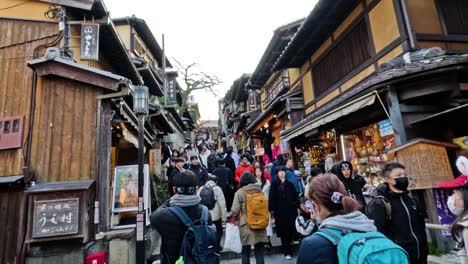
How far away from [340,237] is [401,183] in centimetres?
224

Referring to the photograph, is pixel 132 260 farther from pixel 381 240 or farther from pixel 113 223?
pixel 381 240

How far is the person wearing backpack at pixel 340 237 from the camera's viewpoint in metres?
1.66

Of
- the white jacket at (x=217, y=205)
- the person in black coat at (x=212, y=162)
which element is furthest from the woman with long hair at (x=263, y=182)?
the person in black coat at (x=212, y=162)

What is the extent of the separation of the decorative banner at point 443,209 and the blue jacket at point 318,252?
17.3 ft

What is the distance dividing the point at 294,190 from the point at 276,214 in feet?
2.51

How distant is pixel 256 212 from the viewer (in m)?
5.46

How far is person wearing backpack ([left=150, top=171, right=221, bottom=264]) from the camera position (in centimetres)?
302

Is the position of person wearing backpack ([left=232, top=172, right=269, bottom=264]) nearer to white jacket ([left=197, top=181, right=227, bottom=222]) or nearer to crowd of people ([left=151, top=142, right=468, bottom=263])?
crowd of people ([left=151, top=142, right=468, bottom=263])

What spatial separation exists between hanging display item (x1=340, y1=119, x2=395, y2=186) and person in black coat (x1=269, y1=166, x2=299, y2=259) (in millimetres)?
3175

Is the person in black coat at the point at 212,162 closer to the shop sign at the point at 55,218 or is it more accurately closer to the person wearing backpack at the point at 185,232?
the shop sign at the point at 55,218

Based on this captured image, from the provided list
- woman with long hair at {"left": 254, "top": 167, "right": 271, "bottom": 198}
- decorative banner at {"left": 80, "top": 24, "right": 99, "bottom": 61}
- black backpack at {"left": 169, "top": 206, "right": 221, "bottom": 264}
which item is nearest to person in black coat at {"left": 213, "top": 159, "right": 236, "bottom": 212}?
Result: woman with long hair at {"left": 254, "top": 167, "right": 271, "bottom": 198}

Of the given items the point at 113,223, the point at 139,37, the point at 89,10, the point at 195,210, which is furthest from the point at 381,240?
the point at 139,37

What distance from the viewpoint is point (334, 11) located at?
30.6 feet

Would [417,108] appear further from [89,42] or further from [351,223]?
[89,42]
